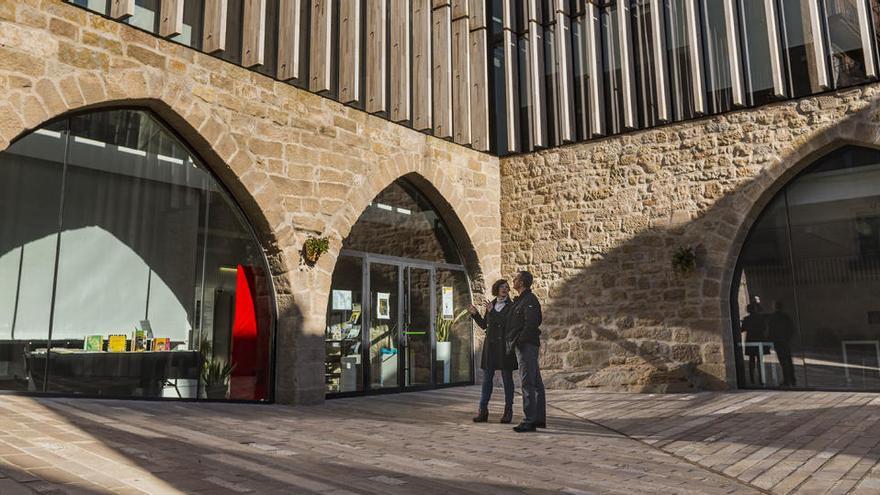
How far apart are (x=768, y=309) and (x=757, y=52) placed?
3438 millimetres

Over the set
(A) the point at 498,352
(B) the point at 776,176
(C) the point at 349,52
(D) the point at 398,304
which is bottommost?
(A) the point at 498,352

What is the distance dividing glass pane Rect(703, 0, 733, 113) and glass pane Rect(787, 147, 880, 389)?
1.49 metres

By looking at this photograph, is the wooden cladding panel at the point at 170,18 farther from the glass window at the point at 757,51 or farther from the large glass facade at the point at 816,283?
the large glass facade at the point at 816,283

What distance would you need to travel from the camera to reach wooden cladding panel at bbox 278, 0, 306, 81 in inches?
299

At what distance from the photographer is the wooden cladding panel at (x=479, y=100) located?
10406mm

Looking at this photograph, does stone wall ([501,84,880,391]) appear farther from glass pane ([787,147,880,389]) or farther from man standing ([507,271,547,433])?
man standing ([507,271,547,433])

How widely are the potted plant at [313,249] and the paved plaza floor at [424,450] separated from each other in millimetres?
1762

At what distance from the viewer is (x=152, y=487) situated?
307cm

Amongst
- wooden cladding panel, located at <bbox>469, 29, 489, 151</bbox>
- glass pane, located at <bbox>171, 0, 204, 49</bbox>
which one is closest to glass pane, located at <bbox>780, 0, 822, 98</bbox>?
wooden cladding panel, located at <bbox>469, 29, 489, 151</bbox>

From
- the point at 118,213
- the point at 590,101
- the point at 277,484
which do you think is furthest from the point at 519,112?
the point at 277,484

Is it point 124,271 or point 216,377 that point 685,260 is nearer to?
point 216,377

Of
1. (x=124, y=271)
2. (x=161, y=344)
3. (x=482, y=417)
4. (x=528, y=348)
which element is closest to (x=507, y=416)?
(x=482, y=417)

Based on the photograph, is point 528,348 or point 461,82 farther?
point 461,82

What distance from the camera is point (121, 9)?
243 inches
